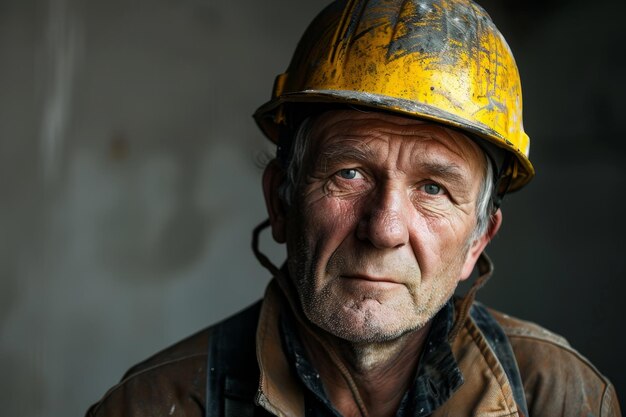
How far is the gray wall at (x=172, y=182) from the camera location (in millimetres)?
4414

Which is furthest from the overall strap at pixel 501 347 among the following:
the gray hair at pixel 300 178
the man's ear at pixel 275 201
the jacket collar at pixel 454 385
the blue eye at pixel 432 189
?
the man's ear at pixel 275 201

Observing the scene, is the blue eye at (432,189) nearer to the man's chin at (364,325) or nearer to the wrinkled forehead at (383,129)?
the wrinkled forehead at (383,129)

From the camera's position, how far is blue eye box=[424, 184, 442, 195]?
2451 mm

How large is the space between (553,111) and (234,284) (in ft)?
7.01

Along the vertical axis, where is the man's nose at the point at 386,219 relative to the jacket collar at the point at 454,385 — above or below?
above

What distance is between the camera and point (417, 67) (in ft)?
7.84

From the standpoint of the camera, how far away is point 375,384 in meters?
2.64

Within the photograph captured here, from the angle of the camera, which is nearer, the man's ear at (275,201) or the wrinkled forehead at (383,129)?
the wrinkled forehead at (383,129)

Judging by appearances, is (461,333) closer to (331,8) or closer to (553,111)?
(331,8)

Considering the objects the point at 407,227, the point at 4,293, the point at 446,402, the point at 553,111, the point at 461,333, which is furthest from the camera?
the point at 553,111

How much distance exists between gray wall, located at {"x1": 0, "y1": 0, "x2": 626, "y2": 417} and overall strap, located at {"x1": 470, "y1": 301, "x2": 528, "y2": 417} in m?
1.82

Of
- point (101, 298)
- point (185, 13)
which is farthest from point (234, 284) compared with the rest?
point (185, 13)

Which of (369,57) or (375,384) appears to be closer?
(369,57)

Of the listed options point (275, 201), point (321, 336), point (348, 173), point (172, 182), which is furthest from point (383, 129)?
point (172, 182)
